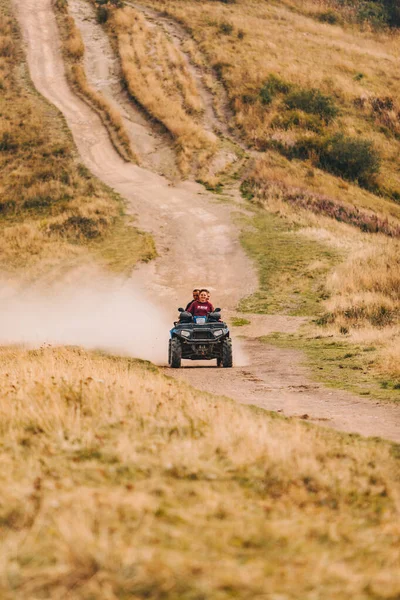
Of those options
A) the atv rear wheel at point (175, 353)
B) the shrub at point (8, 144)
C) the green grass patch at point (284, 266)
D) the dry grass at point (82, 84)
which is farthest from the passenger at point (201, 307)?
the shrub at point (8, 144)

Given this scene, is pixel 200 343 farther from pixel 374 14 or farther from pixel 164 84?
pixel 374 14

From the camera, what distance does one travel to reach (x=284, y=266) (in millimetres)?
29297

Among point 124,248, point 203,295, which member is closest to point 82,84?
point 124,248

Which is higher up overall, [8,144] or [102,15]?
[102,15]

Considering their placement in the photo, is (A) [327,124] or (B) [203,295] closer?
(B) [203,295]

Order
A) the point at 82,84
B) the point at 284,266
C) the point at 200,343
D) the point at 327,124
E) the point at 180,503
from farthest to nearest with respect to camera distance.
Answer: the point at 82,84
the point at 327,124
the point at 284,266
the point at 200,343
the point at 180,503

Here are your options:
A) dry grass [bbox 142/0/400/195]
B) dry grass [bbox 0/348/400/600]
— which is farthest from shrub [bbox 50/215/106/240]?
dry grass [bbox 0/348/400/600]

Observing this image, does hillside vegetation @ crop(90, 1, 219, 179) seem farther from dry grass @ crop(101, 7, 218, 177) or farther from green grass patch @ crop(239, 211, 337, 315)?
green grass patch @ crop(239, 211, 337, 315)

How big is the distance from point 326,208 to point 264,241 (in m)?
6.40

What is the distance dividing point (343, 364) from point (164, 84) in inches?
1691

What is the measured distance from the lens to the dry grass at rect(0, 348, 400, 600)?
3.74 meters

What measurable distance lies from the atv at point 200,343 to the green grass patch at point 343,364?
1.99 m

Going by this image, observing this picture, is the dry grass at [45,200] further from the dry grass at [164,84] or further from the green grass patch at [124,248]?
the dry grass at [164,84]

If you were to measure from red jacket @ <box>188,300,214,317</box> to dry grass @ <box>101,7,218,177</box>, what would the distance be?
2580cm
